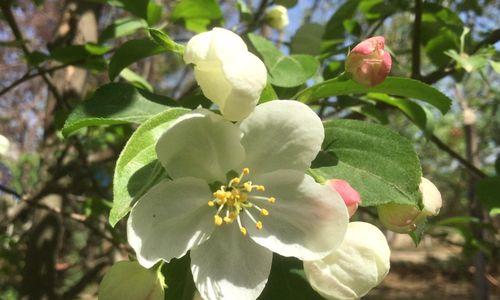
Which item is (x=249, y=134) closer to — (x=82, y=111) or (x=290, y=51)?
(x=82, y=111)

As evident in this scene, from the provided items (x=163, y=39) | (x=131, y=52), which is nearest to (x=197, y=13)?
(x=131, y=52)

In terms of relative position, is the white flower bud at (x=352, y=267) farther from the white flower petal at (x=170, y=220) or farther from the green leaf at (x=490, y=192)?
the green leaf at (x=490, y=192)

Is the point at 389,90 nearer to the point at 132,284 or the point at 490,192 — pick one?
the point at 490,192

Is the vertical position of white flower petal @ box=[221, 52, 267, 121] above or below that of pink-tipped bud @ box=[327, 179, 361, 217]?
above

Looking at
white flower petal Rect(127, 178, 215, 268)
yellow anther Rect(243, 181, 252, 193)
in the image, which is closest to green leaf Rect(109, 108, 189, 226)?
white flower petal Rect(127, 178, 215, 268)

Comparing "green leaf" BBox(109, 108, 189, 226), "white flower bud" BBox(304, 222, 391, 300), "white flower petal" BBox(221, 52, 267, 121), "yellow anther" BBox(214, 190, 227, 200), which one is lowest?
"white flower bud" BBox(304, 222, 391, 300)

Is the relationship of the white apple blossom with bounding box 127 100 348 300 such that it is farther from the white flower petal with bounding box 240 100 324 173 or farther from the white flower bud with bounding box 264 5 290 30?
the white flower bud with bounding box 264 5 290 30

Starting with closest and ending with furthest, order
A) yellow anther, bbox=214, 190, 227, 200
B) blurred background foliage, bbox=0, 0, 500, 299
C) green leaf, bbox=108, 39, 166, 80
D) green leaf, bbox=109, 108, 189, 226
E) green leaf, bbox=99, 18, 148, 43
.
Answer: green leaf, bbox=109, 108, 189, 226, yellow anther, bbox=214, 190, 227, 200, green leaf, bbox=108, 39, 166, 80, blurred background foliage, bbox=0, 0, 500, 299, green leaf, bbox=99, 18, 148, 43

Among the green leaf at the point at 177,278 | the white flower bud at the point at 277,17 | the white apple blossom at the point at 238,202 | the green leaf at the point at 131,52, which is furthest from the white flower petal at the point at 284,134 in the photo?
the white flower bud at the point at 277,17
